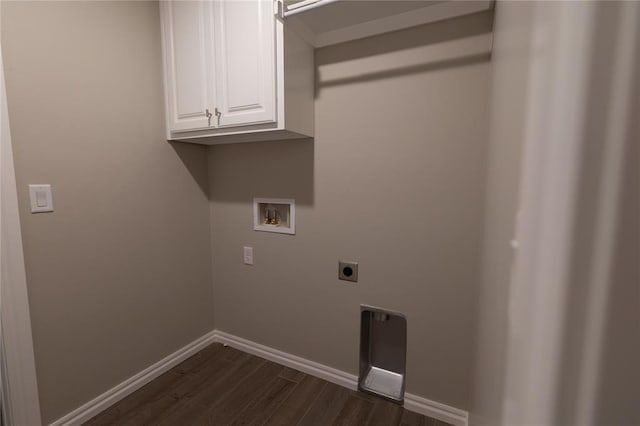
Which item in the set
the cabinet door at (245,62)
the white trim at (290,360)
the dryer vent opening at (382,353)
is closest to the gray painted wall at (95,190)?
the white trim at (290,360)

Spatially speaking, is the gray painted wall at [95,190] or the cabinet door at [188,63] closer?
the gray painted wall at [95,190]

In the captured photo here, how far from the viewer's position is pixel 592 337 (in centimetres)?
19

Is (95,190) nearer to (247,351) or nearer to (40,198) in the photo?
(40,198)

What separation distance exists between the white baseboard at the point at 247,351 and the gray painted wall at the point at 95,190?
0.05 metres

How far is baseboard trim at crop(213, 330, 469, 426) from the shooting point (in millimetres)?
1389

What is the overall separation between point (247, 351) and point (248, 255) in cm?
70

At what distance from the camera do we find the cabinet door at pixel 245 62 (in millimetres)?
1329

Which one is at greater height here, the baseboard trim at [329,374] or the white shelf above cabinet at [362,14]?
the white shelf above cabinet at [362,14]

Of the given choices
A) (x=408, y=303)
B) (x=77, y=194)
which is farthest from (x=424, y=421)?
(x=77, y=194)

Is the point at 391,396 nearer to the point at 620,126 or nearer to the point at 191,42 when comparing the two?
the point at 620,126

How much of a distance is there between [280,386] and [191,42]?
2.04 m

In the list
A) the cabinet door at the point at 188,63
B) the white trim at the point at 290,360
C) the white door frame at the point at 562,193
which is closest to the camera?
the white door frame at the point at 562,193

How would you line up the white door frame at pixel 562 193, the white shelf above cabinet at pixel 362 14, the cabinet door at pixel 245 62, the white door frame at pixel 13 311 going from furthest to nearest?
the cabinet door at pixel 245 62 → the white shelf above cabinet at pixel 362 14 → the white door frame at pixel 13 311 → the white door frame at pixel 562 193

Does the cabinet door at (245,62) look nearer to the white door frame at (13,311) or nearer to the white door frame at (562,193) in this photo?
the white door frame at (13,311)
